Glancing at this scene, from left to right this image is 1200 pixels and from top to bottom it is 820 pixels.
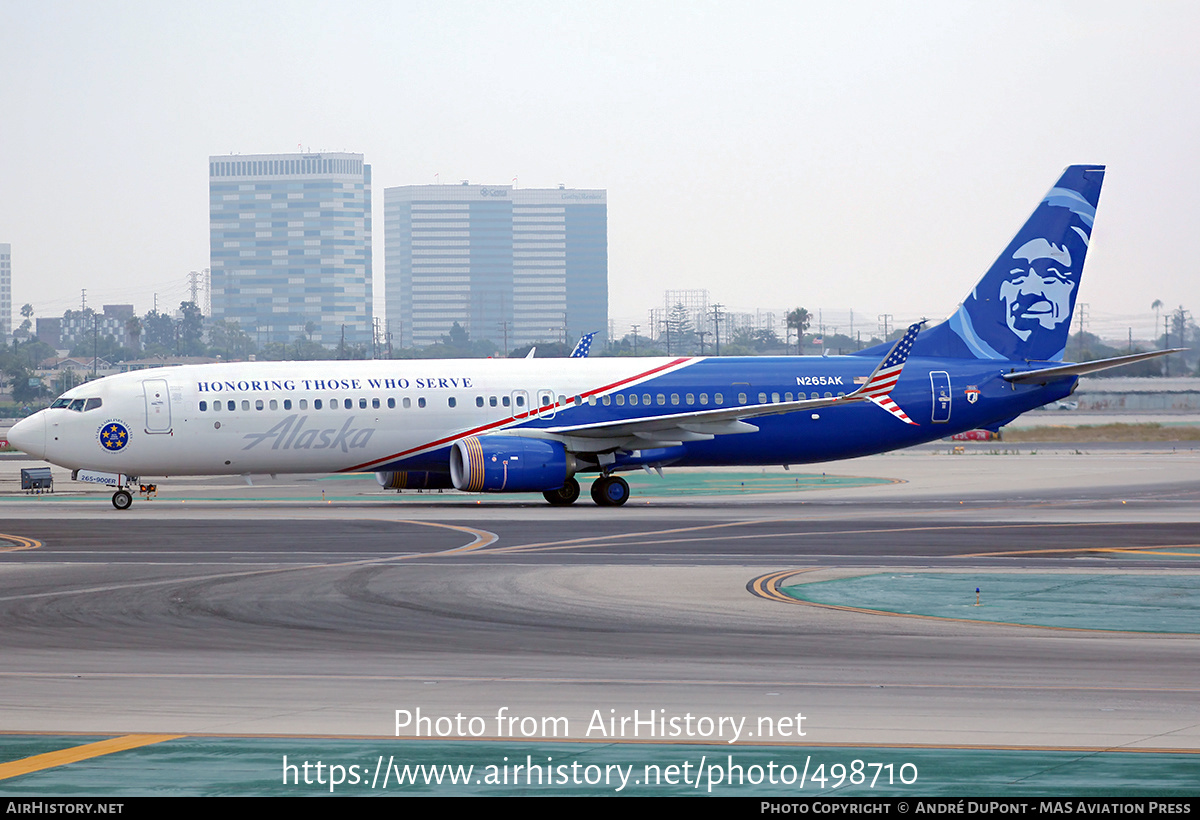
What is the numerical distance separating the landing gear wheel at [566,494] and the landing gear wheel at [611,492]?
2.63ft

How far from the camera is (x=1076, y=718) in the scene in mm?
12992

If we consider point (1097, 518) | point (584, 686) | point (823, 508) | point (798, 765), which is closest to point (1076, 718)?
point (798, 765)

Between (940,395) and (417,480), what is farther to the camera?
(940,395)

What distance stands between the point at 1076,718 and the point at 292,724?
7368 millimetres

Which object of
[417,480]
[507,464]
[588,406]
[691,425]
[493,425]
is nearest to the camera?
[507,464]

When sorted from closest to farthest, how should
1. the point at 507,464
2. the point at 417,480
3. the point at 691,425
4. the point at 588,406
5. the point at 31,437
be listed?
the point at 507,464 → the point at 31,437 → the point at 691,425 → the point at 588,406 → the point at 417,480

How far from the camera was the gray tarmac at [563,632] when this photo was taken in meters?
13.4

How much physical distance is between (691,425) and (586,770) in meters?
30.1

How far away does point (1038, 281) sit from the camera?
1791 inches

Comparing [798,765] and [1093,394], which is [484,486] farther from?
[1093,394]

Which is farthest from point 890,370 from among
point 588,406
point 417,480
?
point 417,480

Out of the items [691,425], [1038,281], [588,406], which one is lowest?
[691,425]

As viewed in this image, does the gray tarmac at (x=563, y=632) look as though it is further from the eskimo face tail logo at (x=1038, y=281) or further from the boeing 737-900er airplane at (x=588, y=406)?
the eskimo face tail logo at (x=1038, y=281)

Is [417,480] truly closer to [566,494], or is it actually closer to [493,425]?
[493,425]
